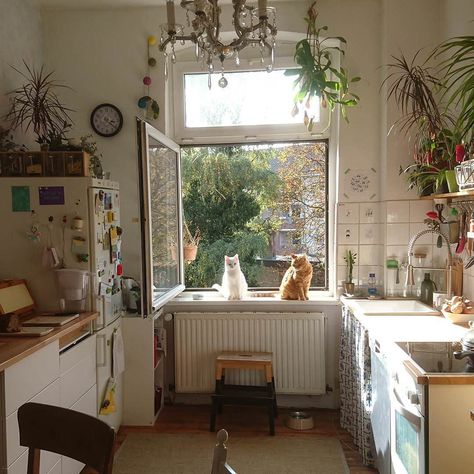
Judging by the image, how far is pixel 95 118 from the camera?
3.28 meters

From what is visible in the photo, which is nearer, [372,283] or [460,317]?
[460,317]

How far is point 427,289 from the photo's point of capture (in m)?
2.90

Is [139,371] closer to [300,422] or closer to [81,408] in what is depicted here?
[81,408]

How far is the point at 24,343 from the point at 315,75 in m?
2.26

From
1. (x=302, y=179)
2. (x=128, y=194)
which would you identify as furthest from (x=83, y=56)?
(x=302, y=179)

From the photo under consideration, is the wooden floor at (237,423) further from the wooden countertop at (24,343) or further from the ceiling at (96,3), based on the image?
the ceiling at (96,3)

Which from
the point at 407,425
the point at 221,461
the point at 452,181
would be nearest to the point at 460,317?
the point at 452,181

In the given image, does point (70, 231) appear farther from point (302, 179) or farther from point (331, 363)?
point (331, 363)

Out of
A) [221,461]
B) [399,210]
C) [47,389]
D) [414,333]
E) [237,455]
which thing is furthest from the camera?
[399,210]

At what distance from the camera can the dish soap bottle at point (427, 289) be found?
2875 millimetres

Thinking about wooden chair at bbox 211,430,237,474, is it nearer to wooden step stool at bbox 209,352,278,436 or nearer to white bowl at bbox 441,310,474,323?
white bowl at bbox 441,310,474,323

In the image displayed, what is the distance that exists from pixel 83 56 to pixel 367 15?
6.73 feet

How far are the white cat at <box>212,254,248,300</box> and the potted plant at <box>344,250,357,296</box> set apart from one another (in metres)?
0.75

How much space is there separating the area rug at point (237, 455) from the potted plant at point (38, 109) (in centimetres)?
189
